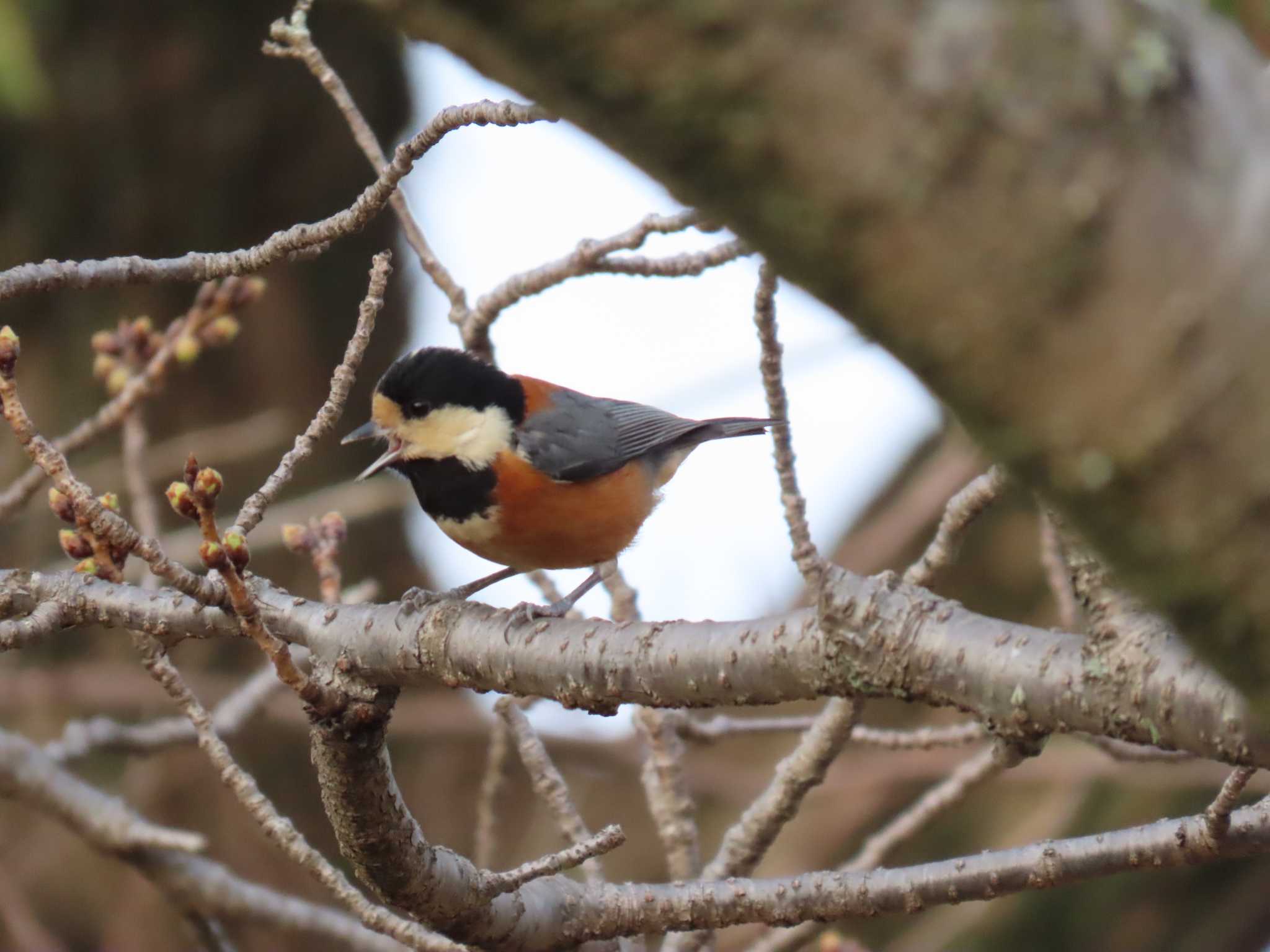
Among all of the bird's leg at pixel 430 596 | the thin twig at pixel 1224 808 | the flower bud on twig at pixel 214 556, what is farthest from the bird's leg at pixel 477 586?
the thin twig at pixel 1224 808

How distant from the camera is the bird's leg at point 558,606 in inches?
87.9

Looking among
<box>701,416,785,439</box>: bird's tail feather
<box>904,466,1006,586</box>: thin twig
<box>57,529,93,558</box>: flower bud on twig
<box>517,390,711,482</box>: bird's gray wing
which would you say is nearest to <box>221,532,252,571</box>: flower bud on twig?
<box>57,529,93,558</box>: flower bud on twig

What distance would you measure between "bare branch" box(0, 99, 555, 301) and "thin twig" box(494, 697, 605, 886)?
1068 mm

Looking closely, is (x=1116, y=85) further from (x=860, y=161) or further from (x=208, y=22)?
(x=208, y=22)

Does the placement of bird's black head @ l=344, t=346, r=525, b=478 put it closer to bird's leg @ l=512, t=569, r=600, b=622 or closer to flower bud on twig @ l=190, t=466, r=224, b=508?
bird's leg @ l=512, t=569, r=600, b=622

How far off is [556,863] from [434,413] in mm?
1690

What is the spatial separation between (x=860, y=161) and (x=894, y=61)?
0.19 ft

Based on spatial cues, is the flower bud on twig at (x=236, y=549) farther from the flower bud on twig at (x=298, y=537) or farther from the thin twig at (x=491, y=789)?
the thin twig at (x=491, y=789)

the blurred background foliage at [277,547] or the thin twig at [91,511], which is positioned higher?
the blurred background foliage at [277,547]

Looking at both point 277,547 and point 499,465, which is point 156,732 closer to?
point 499,465

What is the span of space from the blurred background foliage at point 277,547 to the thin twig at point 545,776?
83.6 inches

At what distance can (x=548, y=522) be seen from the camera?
352cm

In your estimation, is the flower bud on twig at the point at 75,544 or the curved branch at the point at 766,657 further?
the flower bud on twig at the point at 75,544

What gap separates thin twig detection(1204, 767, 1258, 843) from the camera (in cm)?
176
